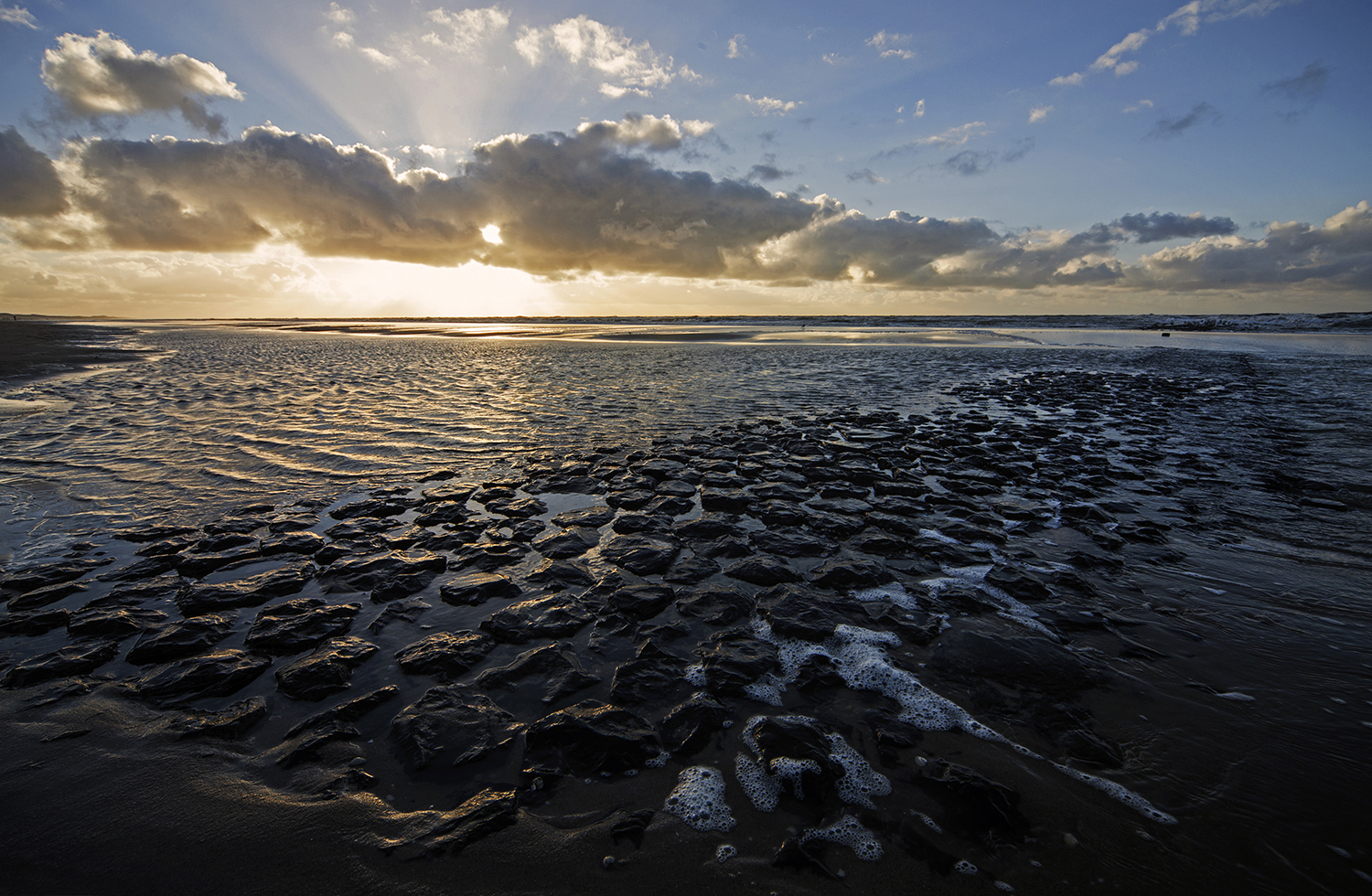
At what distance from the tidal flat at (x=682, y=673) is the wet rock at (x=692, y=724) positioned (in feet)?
0.07

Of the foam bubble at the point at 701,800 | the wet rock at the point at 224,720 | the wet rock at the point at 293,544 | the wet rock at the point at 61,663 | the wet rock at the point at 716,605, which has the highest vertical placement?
the wet rock at the point at 293,544

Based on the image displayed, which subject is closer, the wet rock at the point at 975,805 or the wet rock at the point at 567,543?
the wet rock at the point at 975,805

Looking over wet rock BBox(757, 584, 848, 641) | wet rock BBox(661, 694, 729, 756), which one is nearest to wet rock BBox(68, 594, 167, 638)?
wet rock BBox(661, 694, 729, 756)

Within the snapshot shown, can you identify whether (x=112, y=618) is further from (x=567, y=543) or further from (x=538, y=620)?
(x=567, y=543)

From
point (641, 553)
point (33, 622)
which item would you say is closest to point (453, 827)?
point (641, 553)

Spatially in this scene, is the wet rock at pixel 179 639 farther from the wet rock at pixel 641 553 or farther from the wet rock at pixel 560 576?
the wet rock at pixel 641 553

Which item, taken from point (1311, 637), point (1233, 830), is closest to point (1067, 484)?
point (1311, 637)

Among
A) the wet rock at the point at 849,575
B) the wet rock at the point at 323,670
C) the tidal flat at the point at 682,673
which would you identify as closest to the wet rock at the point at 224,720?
the tidal flat at the point at 682,673

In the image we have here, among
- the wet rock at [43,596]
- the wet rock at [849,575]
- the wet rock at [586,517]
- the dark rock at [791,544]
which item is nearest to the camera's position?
the wet rock at [43,596]

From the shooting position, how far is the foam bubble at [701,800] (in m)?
2.90

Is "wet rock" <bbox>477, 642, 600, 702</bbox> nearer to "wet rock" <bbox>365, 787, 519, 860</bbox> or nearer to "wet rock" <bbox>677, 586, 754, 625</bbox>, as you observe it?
"wet rock" <bbox>365, 787, 519, 860</bbox>

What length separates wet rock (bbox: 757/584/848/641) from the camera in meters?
4.65

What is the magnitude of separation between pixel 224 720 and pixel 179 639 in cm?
134

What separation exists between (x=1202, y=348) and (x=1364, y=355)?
8.26 meters
